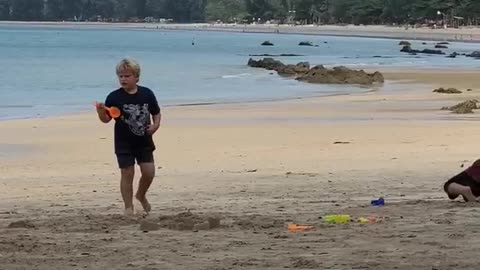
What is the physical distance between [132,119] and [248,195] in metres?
2.02

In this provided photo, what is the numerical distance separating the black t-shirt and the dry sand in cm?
56

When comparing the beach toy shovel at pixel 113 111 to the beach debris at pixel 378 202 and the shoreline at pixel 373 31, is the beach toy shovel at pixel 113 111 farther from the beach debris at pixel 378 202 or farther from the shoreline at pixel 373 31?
the shoreline at pixel 373 31

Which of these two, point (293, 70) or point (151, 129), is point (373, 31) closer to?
point (293, 70)

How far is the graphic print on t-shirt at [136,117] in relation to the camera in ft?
24.4

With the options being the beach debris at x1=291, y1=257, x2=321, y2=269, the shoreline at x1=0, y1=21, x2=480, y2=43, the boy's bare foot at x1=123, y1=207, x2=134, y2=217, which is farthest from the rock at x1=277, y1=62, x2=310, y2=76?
the shoreline at x1=0, y1=21, x2=480, y2=43

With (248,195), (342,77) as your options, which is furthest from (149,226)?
(342,77)

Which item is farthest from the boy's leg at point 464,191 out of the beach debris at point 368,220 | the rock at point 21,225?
the rock at point 21,225

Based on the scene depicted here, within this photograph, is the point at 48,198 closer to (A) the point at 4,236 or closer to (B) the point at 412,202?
(A) the point at 4,236

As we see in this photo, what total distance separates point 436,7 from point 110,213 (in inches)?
5202

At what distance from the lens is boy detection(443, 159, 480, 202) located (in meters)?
7.95

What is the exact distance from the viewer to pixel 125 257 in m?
5.82

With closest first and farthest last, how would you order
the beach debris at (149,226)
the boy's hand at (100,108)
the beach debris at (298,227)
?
the beach debris at (298,227) < the beach debris at (149,226) < the boy's hand at (100,108)

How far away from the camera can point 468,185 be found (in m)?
7.99

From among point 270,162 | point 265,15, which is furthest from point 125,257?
point 265,15
